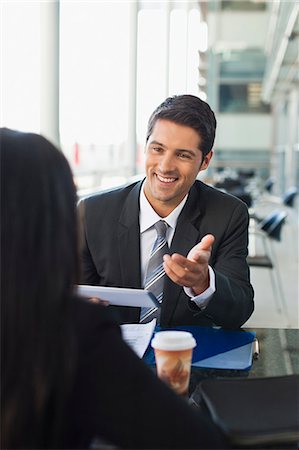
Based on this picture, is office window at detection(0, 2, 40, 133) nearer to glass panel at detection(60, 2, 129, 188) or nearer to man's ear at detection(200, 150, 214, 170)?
glass panel at detection(60, 2, 129, 188)

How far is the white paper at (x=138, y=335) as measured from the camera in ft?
4.41

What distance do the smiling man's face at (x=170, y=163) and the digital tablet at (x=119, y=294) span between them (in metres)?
0.50

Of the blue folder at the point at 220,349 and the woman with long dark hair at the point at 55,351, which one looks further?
the blue folder at the point at 220,349

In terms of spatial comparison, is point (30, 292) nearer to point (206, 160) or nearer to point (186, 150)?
point (186, 150)

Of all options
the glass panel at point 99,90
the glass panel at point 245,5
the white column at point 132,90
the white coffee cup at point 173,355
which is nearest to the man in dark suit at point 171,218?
the white coffee cup at point 173,355

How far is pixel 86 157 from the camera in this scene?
775 cm

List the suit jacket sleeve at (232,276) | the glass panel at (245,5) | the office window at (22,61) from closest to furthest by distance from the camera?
the suit jacket sleeve at (232,276) → the office window at (22,61) → the glass panel at (245,5)

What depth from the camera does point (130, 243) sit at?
1746 mm

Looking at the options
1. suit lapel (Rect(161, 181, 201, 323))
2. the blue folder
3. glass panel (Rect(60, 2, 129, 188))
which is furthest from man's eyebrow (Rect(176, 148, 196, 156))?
glass panel (Rect(60, 2, 129, 188))

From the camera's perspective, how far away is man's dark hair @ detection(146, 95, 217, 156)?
1762 millimetres

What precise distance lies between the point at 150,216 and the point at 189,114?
29 centimetres

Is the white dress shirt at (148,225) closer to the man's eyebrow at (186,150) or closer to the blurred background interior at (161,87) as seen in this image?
the man's eyebrow at (186,150)

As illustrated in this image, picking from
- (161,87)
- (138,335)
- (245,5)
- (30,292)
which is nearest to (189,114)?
(138,335)

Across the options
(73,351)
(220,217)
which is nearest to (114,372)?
(73,351)
